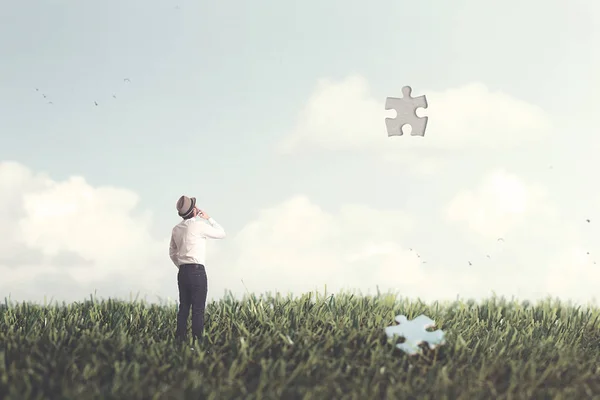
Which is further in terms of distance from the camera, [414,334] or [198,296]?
[198,296]

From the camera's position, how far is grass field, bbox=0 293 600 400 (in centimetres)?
700

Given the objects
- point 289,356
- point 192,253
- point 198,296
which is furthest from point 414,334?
point 192,253

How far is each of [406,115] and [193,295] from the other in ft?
10.5

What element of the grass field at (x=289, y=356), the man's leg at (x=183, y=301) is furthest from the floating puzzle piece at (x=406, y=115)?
the man's leg at (x=183, y=301)

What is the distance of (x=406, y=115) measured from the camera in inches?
358

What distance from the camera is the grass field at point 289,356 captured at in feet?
23.0

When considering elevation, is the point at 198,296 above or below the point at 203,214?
below

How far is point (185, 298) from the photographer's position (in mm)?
8727

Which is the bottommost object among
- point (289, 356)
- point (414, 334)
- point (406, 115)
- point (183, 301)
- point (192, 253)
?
point (289, 356)

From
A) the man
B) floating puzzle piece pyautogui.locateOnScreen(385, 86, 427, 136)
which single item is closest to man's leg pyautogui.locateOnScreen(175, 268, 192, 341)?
the man

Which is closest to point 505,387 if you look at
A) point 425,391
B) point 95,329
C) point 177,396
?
point 425,391

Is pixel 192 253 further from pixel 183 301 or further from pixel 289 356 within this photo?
pixel 289 356

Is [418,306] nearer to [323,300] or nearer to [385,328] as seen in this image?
[323,300]

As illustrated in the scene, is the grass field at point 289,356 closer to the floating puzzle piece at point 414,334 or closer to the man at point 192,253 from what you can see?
the floating puzzle piece at point 414,334
